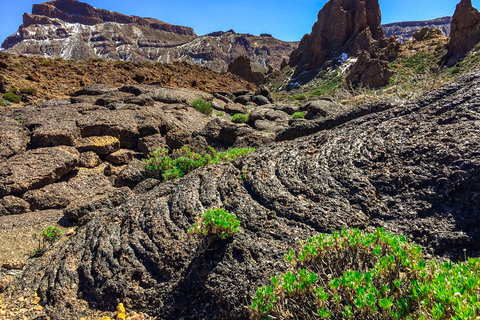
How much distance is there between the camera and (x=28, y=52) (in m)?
141

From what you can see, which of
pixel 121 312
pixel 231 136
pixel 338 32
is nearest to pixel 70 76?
pixel 231 136

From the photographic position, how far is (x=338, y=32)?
265 ft

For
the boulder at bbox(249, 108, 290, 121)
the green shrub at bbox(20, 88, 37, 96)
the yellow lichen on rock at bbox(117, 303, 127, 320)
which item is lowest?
the yellow lichen on rock at bbox(117, 303, 127, 320)

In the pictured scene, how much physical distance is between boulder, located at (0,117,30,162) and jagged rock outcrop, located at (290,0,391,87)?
75577 millimetres

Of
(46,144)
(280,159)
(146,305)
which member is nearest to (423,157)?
(280,159)

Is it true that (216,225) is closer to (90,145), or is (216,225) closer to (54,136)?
(90,145)

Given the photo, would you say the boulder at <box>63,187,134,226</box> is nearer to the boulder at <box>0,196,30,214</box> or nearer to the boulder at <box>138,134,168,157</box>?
the boulder at <box>0,196,30,214</box>

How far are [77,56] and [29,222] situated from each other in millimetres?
156817

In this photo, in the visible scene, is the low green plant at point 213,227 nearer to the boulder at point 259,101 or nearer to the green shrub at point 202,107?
the green shrub at point 202,107

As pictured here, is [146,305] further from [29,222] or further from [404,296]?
[29,222]

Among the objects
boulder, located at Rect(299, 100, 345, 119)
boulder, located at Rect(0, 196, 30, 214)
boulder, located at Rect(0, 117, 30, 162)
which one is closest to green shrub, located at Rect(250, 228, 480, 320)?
boulder, located at Rect(0, 196, 30, 214)

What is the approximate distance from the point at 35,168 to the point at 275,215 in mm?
6262

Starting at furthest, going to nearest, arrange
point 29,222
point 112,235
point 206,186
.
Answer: point 29,222
point 206,186
point 112,235

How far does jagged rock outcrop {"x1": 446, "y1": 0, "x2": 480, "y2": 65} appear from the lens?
4631 centimetres
